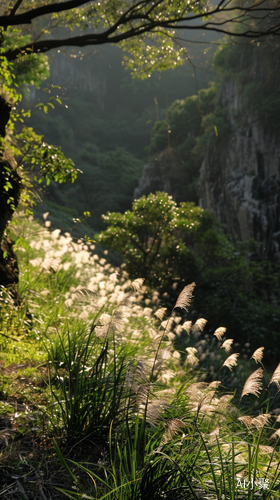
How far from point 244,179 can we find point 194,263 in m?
7.15

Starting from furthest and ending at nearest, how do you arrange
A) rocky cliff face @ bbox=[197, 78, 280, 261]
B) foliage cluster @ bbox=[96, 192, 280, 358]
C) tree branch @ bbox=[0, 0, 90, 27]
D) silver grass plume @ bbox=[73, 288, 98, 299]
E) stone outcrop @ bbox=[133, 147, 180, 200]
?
stone outcrop @ bbox=[133, 147, 180, 200] → rocky cliff face @ bbox=[197, 78, 280, 261] → foliage cluster @ bbox=[96, 192, 280, 358] → tree branch @ bbox=[0, 0, 90, 27] → silver grass plume @ bbox=[73, 288, 98, 299]

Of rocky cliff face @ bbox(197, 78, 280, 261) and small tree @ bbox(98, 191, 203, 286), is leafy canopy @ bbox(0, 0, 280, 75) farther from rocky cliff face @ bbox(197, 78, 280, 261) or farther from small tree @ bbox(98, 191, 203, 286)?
rocky cliff face @ bbox(197, 78, 280, 261)

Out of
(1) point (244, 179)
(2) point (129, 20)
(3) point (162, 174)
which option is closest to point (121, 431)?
(2) point (129, 20)

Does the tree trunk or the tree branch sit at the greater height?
the tree branch

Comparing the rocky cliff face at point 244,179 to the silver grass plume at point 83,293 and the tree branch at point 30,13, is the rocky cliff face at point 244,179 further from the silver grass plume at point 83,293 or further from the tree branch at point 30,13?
the silver grass plume at point 83,293

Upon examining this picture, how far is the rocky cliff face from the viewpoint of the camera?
1526cm

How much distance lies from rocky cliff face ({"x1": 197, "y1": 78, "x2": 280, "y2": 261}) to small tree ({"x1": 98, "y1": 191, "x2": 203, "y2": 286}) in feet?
16.3

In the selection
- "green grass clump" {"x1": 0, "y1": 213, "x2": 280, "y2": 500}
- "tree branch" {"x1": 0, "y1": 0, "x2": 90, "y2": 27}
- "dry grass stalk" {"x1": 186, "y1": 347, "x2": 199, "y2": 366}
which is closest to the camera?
"green grass clump" {"x1": 0, "y1": 213, "x2": 280, "y2": 500}

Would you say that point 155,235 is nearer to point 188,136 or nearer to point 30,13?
point 30,13

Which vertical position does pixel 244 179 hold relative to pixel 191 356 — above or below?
above

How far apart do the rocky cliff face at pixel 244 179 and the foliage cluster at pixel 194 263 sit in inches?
123

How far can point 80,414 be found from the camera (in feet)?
6.96

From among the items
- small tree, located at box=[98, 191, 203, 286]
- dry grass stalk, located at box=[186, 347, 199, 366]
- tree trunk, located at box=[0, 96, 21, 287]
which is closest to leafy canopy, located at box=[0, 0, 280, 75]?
tree trunk, located at box=[0, 96, 21, 287]

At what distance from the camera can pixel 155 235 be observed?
11.4 metres
